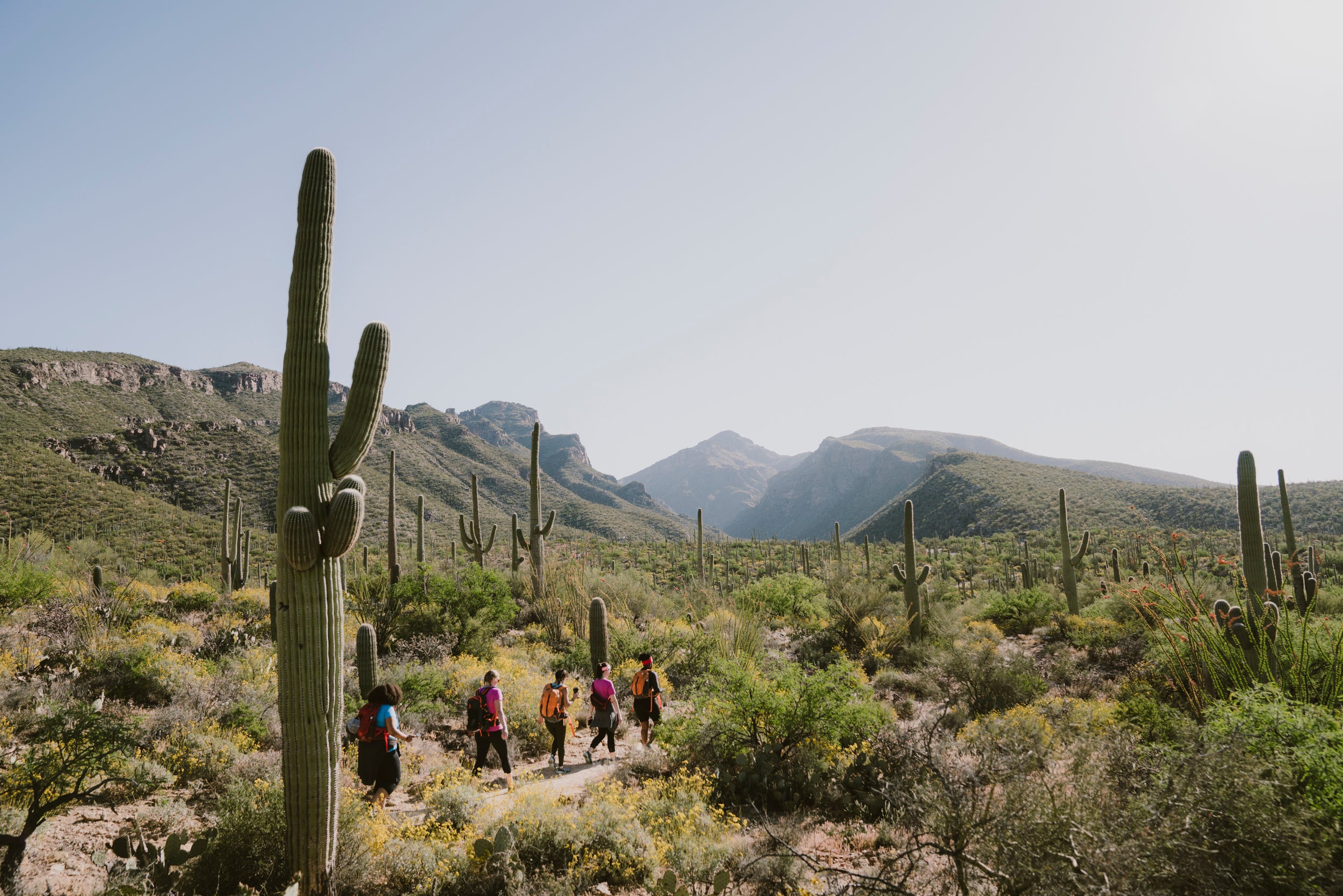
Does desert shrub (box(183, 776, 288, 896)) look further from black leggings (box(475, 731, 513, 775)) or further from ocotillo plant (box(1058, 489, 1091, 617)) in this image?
ocotillo plant (box(1058, 489, 1091, 617))

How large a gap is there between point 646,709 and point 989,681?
6109mm

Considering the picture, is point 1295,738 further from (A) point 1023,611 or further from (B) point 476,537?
(B) point 476,537

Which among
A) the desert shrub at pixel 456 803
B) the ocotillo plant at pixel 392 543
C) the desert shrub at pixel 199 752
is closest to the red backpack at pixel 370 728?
the desert shrub at pixel 456 803

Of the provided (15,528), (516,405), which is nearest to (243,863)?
(15,528)

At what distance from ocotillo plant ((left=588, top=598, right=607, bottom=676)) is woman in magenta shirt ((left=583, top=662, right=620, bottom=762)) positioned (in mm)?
2327

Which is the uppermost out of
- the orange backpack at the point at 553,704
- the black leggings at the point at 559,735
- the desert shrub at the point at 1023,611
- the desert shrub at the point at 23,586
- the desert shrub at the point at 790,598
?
the desert shrub at the point at 23,586

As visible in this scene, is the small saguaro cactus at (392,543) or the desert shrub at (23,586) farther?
the small saguaro cactus at (392,543)

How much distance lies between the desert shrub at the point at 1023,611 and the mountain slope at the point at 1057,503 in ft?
28.2

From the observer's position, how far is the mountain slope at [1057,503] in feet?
108

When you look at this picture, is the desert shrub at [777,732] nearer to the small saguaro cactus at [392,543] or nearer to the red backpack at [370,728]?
the red backpack at [370,728]

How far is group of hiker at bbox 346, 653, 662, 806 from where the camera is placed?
21.3 ft

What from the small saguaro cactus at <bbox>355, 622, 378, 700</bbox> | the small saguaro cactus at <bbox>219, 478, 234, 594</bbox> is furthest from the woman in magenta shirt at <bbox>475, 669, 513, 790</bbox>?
the small saguaro cactus at <bbox>219, 478, 234, 594</bbox>

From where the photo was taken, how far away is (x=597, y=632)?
11086mm

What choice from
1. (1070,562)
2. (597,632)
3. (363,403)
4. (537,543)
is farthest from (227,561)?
(1070,562)
